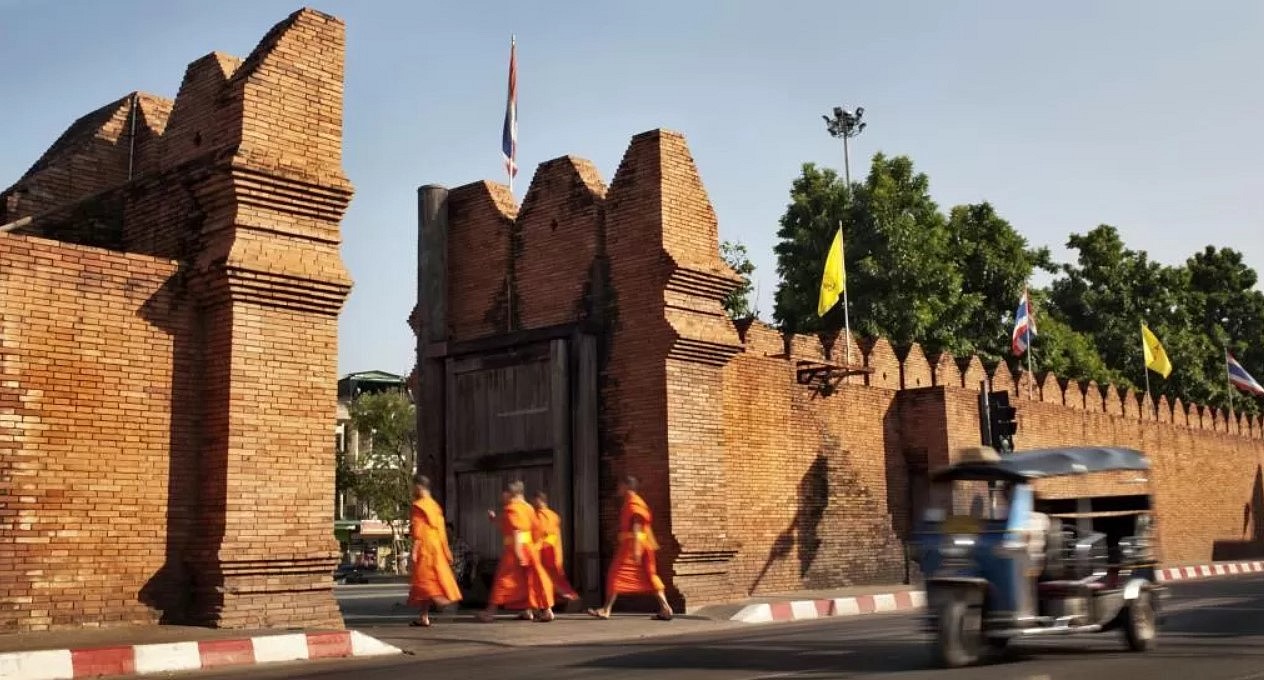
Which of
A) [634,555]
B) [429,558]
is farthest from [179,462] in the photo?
[634,555]

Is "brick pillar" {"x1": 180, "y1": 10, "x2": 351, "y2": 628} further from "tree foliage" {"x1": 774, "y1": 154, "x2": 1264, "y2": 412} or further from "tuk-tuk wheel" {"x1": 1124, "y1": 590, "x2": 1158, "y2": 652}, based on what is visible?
"tree foliage" {"x1": 774, "y1": 154, "x2": 1264, "y2": 412}

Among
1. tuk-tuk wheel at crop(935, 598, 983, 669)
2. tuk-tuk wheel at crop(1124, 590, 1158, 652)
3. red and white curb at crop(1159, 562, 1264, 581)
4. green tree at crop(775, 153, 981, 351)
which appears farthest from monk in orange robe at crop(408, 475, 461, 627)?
green tree at crop(775, 153, 981, 351)

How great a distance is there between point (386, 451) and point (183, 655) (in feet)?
136

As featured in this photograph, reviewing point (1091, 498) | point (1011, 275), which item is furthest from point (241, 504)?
point (1011, 275)

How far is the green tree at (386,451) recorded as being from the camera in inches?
1948

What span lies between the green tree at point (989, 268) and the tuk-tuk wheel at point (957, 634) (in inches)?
1192

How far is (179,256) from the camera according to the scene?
40.3ft

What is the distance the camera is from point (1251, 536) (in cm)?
3853

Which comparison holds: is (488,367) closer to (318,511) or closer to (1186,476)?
(318,511)

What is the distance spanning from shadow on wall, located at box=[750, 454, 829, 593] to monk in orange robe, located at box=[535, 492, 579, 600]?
169 inches

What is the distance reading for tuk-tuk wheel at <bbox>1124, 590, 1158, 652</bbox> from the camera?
1030cm

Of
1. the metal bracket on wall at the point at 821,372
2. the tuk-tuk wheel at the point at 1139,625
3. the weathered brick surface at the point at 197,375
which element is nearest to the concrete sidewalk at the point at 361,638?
the weathered brick surface at the point at 197,375

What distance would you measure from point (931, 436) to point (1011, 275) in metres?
19.5

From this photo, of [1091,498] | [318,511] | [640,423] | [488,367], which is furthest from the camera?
[488,367]
